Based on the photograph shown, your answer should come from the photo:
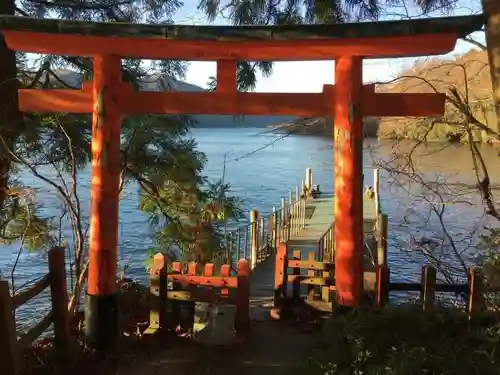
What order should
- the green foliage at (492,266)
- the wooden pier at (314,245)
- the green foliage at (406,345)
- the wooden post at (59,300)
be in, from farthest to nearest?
the wooden pier at (314,245)
the green foliage at (492,266)
the wooden post at (59,300)
the green foliage at (406,345)

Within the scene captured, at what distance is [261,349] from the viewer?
191 inches

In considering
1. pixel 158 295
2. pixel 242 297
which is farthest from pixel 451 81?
pixel 158 295

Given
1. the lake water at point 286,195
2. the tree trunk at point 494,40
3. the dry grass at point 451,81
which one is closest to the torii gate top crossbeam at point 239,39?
the tree trunk at point 494,40

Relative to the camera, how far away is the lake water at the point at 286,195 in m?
9.73

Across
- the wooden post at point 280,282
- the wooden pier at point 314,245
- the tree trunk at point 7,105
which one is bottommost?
the wooden pier at point 314,245

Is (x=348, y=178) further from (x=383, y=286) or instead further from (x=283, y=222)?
(x=283, y=222)

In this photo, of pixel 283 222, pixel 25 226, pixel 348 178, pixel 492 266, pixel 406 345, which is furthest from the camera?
pixel 283 222

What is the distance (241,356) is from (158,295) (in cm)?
97

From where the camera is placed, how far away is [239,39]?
14.3ft

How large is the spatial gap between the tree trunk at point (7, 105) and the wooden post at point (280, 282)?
9.50 feet

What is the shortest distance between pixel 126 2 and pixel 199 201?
8.06 ft

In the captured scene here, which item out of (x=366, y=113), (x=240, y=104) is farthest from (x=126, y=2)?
(x=366, y=113)

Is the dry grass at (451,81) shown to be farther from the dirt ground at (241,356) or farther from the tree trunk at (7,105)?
the tree trunk at (7,105)

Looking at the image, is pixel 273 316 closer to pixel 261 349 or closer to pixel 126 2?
pixel 261 349
